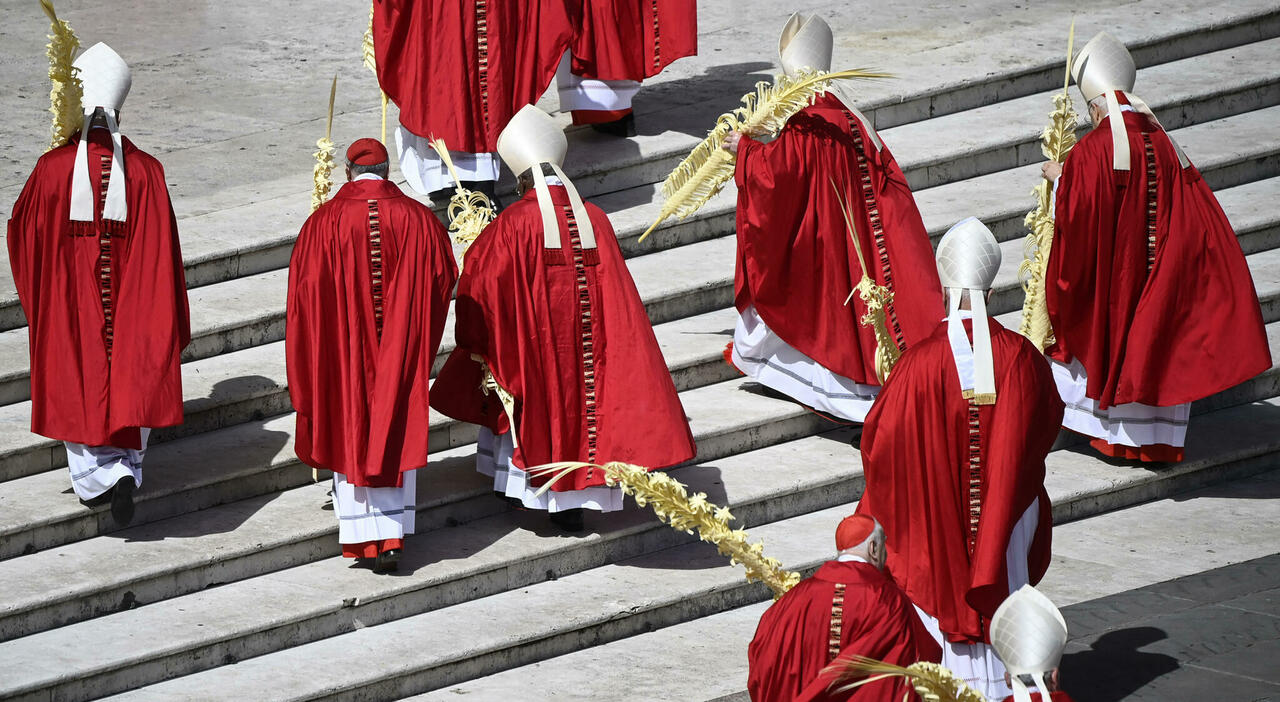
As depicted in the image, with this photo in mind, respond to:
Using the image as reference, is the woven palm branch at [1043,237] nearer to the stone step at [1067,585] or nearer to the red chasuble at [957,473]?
the stone step at [1067,585]

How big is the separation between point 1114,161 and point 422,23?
3484mm

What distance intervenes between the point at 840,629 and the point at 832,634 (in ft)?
0.10

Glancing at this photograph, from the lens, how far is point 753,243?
9477mm

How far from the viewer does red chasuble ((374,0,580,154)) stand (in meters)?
10.2

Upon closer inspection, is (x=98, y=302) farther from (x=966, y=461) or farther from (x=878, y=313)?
(x=966, y=461)

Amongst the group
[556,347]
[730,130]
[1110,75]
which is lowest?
[556,347]

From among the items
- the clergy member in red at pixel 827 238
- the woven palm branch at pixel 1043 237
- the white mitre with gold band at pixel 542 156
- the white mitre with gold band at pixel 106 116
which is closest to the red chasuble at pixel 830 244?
the clergy member in red at pixel 827 238

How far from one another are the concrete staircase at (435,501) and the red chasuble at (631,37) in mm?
463

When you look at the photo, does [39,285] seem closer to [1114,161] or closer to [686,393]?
[686,393]

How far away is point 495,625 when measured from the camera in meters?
8.10

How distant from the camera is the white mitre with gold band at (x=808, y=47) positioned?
9398 mm

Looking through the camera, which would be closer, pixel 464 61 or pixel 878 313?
pixel 878 313

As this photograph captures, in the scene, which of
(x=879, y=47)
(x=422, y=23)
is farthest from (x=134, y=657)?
(x=879, y=47)

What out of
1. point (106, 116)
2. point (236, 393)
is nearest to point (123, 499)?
point (236, 393)
